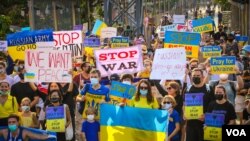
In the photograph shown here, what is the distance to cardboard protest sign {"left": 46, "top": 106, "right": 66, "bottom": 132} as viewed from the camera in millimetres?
10414

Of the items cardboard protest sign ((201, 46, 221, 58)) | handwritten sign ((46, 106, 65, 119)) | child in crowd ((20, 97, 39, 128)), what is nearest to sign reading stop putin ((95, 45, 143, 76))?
handwritten sign ((46, 106, 65, 119))

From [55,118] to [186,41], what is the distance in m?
4.74

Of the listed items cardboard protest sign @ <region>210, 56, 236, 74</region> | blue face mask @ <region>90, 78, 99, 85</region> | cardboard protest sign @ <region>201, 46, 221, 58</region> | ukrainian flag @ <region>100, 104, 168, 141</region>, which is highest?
cardboard protest sign @ <region>201, 46, 221, 58</region>

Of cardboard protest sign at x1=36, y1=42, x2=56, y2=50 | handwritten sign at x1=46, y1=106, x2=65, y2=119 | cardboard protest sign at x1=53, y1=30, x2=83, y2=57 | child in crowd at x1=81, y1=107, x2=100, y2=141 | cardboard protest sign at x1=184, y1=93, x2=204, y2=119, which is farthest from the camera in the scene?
cardboard protest sign at x1=53, y1=30, x2=83, y2=57

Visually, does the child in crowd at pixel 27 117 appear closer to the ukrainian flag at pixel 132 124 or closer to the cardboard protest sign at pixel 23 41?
the ukrainian flag at pixel 132 124

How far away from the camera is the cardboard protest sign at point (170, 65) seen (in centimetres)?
1202

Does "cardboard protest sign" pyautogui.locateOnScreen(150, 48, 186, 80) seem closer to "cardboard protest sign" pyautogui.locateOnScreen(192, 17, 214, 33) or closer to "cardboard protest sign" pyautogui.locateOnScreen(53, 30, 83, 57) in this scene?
"cardboard protest sign" pyautogui.locateOnScreen(53, 30, 83, 57)

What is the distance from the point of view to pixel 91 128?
10555 millimetres

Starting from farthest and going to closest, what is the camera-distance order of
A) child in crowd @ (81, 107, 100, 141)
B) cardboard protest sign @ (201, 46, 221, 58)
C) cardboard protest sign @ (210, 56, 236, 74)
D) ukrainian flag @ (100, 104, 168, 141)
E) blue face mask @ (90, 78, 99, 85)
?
cardboard protest sign @ (201, 46, 221, 58) < cardboard protest sign @ (210, 56, 236, 74) < blue face mask @ (90, 78, 99, 85) < child in crowd @ (81, 107, 100, 141) < ukrainian flag @ (100, 104, 168, 141)

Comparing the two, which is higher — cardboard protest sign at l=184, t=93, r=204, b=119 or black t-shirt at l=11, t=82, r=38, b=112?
black t-shirt at l=11, t=82, r=38, b=112

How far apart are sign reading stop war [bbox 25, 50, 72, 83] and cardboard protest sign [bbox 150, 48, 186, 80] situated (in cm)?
160

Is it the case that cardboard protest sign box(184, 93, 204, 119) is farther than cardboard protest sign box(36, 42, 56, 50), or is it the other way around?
cardboard protest sign box(36, 42, 56, 50)

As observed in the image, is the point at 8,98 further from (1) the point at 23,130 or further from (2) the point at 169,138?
(2) the point at 169,138

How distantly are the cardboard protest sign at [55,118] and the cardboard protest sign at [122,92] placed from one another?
977 millimetres
